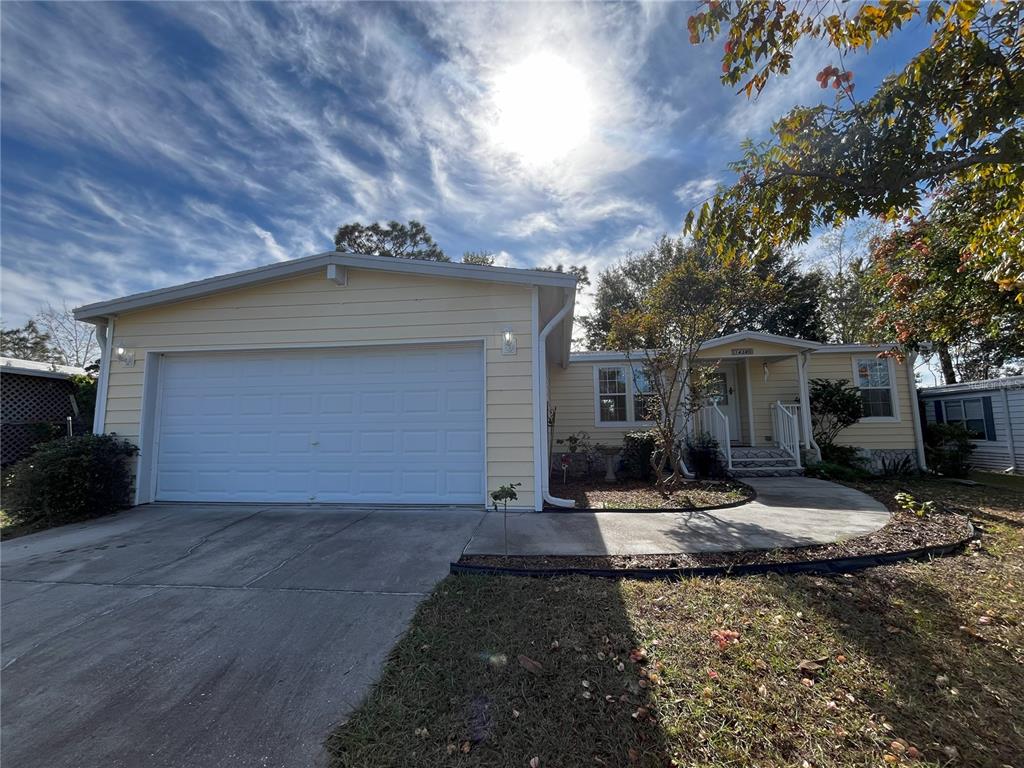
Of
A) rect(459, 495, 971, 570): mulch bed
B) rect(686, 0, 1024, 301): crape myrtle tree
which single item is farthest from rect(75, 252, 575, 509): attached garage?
rect(686, 0, 1024, 301): crape myrtle tree

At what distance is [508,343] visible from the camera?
225 inches

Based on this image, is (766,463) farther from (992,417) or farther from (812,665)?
(992,417)

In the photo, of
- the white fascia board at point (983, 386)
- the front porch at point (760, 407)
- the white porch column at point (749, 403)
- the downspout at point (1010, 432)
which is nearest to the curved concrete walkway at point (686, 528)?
the front porch at point (760, 407)

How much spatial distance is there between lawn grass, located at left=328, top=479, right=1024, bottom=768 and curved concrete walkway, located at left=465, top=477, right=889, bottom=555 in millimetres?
746

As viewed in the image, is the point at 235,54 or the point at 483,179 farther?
the point at 483,179

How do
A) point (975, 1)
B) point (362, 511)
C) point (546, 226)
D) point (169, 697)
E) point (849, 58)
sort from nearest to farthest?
point (169, 697) → point (975, 1) → point (849, 58) → point (362, 511) → point (546, 226)

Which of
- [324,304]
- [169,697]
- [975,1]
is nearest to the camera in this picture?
[169,697]

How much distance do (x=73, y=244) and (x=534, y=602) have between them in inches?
402

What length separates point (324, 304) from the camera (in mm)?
6230

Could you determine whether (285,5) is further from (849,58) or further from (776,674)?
(776,674)

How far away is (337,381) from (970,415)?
16.9 m

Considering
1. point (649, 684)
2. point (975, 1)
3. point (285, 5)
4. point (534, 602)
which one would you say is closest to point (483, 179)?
point (285, 5)

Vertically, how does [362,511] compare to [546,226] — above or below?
below

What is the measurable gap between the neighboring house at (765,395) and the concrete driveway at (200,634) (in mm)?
6038
